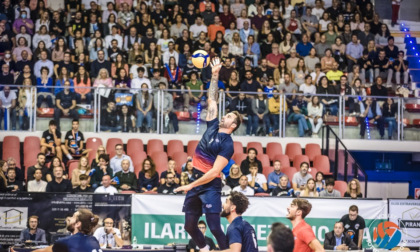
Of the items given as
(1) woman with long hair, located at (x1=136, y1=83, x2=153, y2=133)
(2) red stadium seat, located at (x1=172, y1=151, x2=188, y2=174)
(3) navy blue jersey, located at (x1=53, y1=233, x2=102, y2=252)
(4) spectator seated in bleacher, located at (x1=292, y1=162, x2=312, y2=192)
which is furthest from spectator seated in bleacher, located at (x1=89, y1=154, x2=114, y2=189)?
(3) navy blue jersey, located at (x1=53, y1=233, x2=102, y2=252)

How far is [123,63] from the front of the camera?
2320 cm

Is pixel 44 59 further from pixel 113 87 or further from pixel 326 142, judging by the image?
pixel 326 142

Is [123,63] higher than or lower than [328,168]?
higher

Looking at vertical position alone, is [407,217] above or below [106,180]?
below

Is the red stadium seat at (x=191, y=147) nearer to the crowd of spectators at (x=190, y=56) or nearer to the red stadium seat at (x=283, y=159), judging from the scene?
the crowd of spectators at (x=190, y=56)

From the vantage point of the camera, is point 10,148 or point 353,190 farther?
point 10,148

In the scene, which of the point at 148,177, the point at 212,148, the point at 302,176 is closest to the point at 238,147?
the point at 302,176

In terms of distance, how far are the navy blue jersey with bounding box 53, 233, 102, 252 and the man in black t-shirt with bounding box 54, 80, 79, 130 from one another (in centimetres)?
1174

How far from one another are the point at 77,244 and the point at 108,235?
6789 mm

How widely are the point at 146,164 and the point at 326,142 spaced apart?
5550 millimetres

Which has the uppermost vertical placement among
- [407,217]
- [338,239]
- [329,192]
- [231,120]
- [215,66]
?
[215,66]

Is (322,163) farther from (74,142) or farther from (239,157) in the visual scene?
(74,142)

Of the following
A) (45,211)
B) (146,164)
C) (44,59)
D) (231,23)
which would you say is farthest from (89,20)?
(45,211)

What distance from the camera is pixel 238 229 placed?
1020 centimetres
